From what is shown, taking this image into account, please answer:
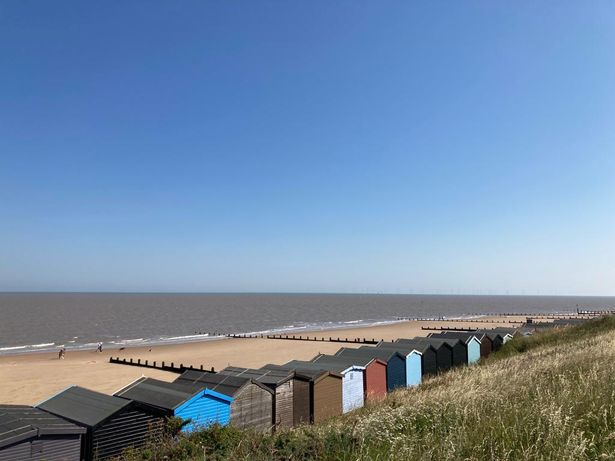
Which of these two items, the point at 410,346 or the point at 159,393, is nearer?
the point at 159,393

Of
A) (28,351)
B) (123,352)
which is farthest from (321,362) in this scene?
(28,351)

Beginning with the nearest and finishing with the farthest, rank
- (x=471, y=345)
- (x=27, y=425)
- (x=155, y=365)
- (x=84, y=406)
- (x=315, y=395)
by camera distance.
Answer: (x=27, y=425), (x=84, y=406), (x=315, y=395), (x=471, y=345), (x=155, y=365)

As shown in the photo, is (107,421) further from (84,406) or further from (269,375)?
(269,375)

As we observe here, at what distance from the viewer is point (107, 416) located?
13.2 metres

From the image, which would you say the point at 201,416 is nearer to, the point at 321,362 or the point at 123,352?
the point at 321,362

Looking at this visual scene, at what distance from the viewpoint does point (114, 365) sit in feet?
152

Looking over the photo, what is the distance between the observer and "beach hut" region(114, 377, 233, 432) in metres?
14.6

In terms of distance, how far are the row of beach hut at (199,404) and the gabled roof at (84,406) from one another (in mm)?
28

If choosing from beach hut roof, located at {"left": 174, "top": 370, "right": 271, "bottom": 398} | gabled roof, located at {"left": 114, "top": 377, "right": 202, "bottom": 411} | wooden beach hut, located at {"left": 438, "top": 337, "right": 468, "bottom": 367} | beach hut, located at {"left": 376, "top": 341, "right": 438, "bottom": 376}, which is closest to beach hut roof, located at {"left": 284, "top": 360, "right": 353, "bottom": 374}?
beach hut roof, located at {"left": 174, "top": 370, "right": 271, "bottom": 398}

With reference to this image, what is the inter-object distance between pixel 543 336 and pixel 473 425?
32980 millimetres

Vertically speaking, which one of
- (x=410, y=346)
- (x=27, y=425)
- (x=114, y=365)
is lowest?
(x=114, y=365)

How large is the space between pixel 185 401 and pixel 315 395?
677 cm

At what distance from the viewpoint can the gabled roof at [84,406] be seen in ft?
43.6

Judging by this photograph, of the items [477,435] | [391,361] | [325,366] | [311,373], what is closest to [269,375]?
[311,373]
